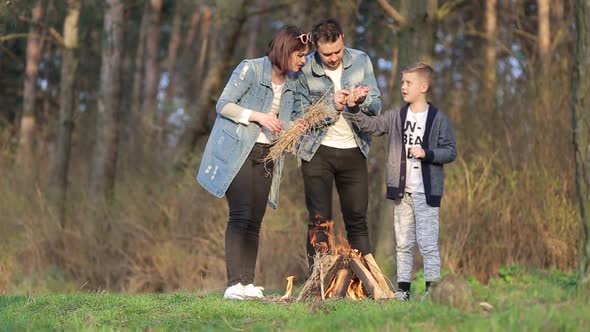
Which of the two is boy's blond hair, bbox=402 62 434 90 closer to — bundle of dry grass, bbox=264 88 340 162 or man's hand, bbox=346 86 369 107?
man's hand, bbox=346 86 369 107

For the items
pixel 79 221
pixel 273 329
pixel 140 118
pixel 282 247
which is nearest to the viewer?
pixel 273 329

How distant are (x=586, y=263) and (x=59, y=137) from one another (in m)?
14.0

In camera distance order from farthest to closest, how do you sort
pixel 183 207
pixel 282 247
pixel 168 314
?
pixel 183 207 → pixel 282 247 → pixel 168 314

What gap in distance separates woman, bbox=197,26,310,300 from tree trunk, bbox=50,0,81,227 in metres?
11.1

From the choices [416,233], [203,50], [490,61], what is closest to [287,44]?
[416,233]

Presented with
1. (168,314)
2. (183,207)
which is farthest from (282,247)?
(168,314)

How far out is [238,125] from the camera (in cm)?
906

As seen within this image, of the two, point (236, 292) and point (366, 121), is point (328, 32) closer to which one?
point (366, 121)

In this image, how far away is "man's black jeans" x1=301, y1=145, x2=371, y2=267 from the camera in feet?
29.9

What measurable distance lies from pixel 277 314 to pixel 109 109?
12.8 metres

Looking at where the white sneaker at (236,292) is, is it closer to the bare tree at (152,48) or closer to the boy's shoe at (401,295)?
the boy's shoe at (401,295)

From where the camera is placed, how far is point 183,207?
18188 mm

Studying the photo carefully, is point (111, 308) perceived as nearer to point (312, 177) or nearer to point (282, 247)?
point (312, 177)

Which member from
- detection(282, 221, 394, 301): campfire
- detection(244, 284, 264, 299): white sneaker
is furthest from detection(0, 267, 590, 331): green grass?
detection(282, 221, 394, 301): campfire
